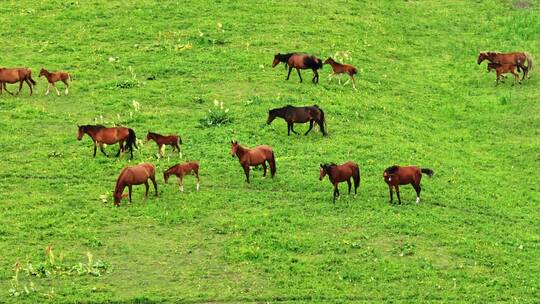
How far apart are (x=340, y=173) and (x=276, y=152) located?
4573 mm

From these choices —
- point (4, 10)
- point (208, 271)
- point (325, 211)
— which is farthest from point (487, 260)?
point (4, 10)

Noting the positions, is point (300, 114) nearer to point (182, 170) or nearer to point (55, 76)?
point (182, 170)

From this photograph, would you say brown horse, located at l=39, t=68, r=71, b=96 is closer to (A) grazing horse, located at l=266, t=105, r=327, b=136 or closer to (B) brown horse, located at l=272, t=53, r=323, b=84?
(B) brown horse, located at l=272, t=53, r=323, b=84

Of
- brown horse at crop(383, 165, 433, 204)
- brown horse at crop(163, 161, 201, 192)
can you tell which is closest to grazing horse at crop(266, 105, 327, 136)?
brown horse at crop(163, 161, 201, 192)

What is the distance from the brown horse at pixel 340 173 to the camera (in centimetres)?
3103

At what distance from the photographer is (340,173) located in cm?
3112

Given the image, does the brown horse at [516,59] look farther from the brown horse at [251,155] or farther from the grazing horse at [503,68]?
the brown horse at [251,155]

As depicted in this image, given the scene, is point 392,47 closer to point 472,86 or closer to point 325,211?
point 472,86

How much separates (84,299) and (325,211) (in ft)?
26.6

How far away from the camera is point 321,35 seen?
48.6 meters

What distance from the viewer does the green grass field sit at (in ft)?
88.3

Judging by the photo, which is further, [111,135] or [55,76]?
[55,76]

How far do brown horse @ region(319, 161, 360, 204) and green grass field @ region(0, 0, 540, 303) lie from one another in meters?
0.65

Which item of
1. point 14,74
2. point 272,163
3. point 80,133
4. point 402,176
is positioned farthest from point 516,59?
point 14,74
